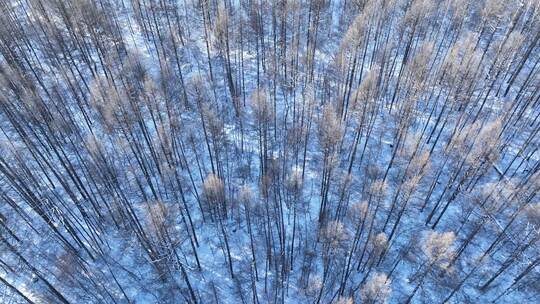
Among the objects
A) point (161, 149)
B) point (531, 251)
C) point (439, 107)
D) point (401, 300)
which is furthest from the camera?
point (439, 107)

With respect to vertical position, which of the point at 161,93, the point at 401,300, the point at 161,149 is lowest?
the point at 401,300

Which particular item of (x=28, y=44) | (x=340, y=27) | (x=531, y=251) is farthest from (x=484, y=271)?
(x=28, y=44)

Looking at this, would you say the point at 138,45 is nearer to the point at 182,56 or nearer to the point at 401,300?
the point at 182,56

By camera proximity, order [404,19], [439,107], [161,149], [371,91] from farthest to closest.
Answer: [404,19], [439,107], [371,91], [161,149]

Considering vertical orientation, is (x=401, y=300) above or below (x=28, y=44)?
below

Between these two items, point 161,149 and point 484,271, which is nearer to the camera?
point 484,271

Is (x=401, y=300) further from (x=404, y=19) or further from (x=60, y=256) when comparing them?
(x=404, y=19)
